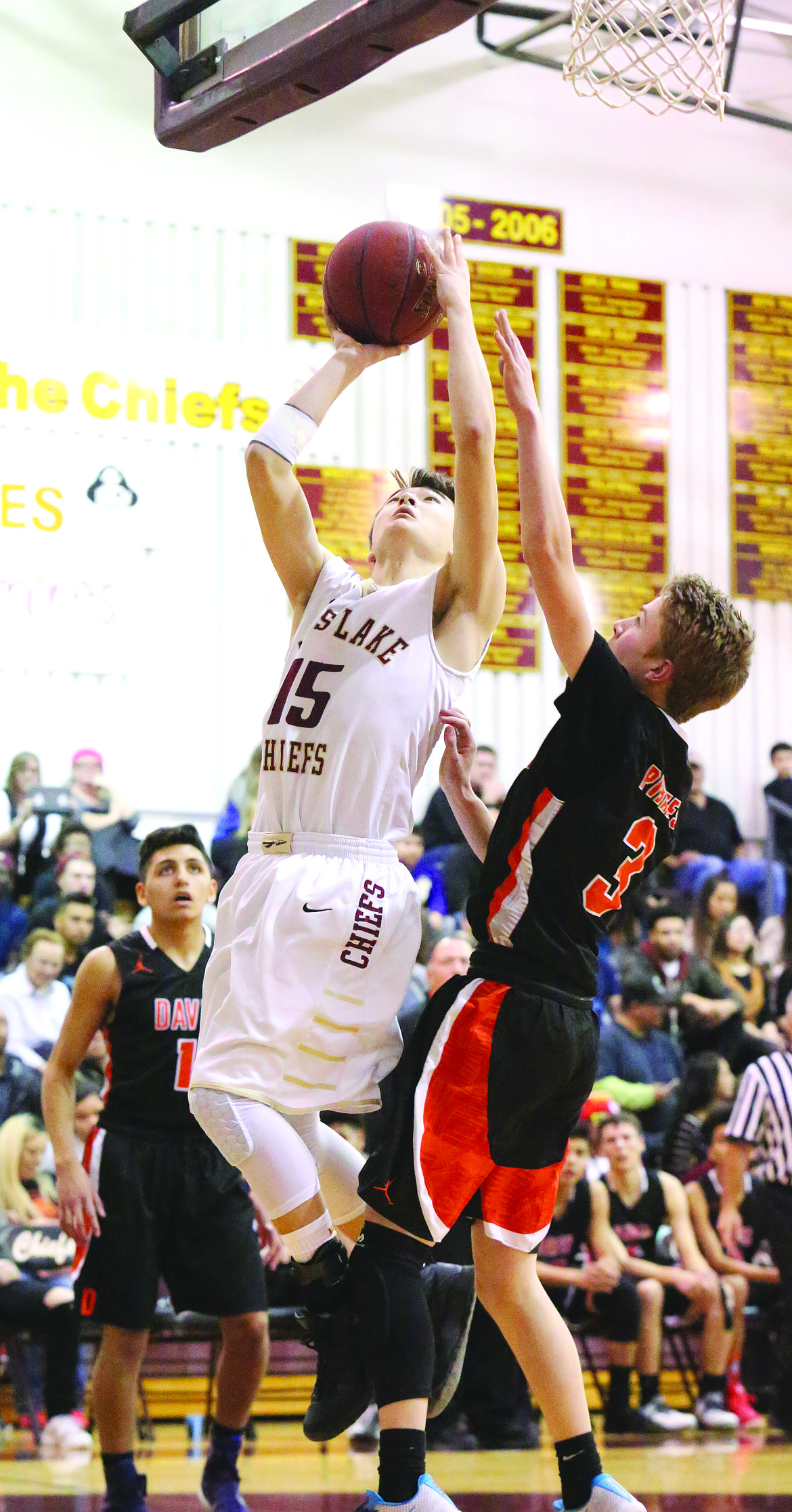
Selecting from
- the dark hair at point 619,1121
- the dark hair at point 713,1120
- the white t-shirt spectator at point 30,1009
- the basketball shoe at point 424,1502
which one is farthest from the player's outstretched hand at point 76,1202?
the dark hair at point 713,1120

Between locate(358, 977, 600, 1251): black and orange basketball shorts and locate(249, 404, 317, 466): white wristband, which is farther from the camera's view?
locate(249, 404, 317, 466): white wristband

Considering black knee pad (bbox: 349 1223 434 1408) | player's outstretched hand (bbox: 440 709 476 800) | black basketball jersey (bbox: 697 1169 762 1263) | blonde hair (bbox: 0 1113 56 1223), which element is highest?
player's outstretched hand (bbox: 440 709 476 800)

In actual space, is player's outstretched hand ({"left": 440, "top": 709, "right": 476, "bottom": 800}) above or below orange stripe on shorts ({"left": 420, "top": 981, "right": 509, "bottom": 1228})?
above

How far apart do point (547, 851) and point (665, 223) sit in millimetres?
10787

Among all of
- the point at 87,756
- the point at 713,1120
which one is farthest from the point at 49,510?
the point at 713,1120

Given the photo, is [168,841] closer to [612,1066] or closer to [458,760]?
[458,760]

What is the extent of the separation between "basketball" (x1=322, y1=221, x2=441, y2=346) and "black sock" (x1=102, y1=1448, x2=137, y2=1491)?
343 centimetres

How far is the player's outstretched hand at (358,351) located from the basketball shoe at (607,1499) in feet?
8.61

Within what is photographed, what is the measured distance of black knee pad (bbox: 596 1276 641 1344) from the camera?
7.88m

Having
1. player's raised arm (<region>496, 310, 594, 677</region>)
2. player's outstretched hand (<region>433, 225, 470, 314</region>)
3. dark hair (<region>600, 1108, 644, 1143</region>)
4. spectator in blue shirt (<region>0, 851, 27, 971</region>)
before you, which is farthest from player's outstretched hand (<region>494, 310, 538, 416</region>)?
spectator in blue shirt (<region>0, 851, 27, 971</region>)

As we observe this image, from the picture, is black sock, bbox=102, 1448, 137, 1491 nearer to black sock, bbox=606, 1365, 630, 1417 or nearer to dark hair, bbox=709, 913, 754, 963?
black sock, bbox=606, 1365, 630, 1417

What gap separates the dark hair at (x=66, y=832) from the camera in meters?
9.84

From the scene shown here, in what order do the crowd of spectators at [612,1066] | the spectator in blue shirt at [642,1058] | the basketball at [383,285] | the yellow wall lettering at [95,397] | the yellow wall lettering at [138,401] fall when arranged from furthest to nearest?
the yellow wall lettering at [138,401] < the yellow wall lettering at [95,397] < the spectator in blue shirt at [642,1058] < the crowd of spectators at [612,1066] < the basketball at [383,285]

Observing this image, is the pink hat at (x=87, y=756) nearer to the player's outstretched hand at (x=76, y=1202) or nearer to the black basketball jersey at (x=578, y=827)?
the player's outstretched hand at (x=76, y=1202)
